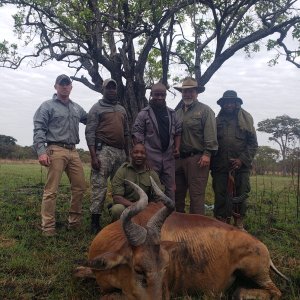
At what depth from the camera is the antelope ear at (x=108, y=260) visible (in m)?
4.03

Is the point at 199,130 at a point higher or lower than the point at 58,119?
lower

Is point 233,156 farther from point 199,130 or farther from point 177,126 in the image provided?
point 177,126

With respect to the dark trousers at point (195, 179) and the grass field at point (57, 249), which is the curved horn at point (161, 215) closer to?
the grass field at point (57, 249)

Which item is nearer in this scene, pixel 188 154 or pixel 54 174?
pixel 54 174

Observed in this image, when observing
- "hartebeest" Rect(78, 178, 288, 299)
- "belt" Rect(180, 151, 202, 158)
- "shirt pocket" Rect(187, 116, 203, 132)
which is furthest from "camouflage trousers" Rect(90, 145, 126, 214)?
"hartebeest" Rect(78, 178, 288, 299)

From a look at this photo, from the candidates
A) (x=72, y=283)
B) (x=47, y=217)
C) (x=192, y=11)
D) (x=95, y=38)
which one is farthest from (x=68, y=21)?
(x=72, y=283)

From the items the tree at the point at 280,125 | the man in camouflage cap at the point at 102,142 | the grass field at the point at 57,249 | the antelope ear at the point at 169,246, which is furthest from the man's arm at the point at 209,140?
the tree at the point at 280,125

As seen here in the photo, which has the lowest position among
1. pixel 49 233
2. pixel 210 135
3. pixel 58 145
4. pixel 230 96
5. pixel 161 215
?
pixel 49 233

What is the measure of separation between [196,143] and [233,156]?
2.52ft

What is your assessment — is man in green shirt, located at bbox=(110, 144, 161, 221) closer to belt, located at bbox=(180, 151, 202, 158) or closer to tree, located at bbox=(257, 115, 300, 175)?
belt, located at bbox=(180, 151, 202, 158)

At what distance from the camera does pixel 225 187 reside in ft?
25.6

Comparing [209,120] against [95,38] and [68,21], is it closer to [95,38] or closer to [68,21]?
[95,38]

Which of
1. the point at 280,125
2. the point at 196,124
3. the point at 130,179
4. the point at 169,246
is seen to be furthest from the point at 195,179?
the point at 280,125

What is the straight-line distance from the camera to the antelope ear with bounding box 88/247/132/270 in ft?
13.2
